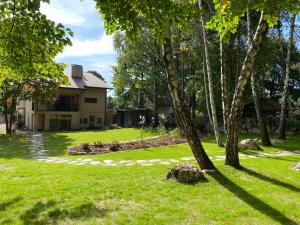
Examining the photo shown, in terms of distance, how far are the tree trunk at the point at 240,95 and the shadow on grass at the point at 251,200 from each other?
0.97 m

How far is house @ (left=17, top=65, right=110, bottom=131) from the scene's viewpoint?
3164 centimetres

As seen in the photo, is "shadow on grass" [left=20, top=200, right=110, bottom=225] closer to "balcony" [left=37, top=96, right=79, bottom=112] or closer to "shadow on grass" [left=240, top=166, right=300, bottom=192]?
"shadow on grass" [left=240, top=166, right=300, bottom=192]

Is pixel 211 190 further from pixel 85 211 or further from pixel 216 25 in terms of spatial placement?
pixel 216 25

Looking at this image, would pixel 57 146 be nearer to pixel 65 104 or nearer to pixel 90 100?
pixel 65 104

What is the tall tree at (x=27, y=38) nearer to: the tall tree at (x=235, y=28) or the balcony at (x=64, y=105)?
the tall tree at (x=235, y=28)

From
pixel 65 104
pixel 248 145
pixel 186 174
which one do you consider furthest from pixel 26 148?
pixel 65 104

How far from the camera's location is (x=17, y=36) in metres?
5.78

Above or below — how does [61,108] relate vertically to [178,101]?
above

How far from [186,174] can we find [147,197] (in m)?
1.39

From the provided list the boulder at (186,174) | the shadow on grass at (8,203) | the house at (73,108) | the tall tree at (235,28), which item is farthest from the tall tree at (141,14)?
the house at (73,108)

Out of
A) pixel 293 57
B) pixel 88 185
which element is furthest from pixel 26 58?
pixel 293 57

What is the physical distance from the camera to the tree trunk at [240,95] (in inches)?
319

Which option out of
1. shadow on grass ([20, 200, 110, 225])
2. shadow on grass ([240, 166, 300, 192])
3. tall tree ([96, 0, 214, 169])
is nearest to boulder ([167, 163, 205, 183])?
shadow on grass ([240, 166, 300, 192])

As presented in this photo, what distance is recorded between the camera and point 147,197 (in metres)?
6.34
